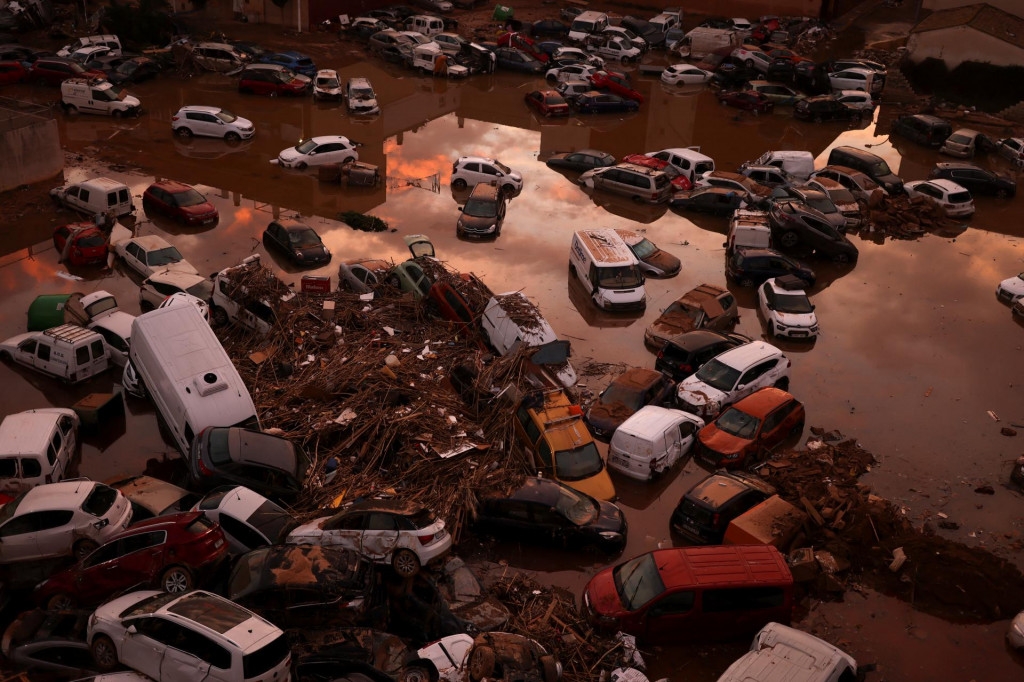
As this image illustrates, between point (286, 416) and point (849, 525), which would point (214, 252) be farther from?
point (849, 525)

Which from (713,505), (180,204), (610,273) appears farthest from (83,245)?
(713,505)

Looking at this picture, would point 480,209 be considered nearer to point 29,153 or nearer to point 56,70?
point 29,153

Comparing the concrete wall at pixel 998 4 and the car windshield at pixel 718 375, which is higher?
the concrete wall at pixel 998 4

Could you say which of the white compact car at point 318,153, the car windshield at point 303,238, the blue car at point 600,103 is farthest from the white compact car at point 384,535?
the blue car at point 600,103

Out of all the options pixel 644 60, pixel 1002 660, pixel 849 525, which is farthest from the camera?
pixel 644 60

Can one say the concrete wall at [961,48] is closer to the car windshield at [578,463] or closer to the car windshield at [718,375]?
the car windshield at [718,375]

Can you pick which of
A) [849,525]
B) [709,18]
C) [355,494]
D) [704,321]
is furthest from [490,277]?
[709,18]
